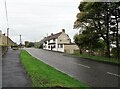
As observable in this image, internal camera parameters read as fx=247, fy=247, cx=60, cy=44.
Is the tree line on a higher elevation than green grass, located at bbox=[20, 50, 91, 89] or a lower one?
higher

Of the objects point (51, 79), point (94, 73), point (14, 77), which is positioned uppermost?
point (14, 77)

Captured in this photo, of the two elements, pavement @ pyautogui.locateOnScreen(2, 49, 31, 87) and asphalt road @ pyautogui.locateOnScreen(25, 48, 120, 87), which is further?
asphalt road @ pyautogui.locateOnScreen(25, 48, 120, 87)

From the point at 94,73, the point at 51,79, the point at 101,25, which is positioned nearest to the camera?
the point at 51,79

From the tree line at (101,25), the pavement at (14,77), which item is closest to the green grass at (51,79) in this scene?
the pavement at (14,77)

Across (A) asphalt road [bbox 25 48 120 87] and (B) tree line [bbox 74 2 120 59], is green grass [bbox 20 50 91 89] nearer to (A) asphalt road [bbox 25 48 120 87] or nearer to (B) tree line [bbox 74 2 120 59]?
(A) asphalt road [bbox 25 48 120 87]

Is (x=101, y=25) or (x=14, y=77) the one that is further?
(x=101, y=25)

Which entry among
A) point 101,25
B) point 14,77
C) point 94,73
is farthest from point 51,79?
point 101,25

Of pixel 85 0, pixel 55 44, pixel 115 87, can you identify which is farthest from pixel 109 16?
pixel 55 44

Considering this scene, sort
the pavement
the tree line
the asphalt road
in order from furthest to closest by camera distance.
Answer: the tree line, the asphalt road, the pavement

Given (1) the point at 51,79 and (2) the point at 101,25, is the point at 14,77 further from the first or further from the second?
(2) the point at 101,25

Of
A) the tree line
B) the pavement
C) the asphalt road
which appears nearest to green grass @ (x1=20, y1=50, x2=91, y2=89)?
the pavement

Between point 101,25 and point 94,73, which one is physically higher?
point 101,25

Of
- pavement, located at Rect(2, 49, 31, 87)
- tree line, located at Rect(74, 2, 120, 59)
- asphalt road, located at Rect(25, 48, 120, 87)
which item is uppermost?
tree line, located at Rect(74, 2, 120, 59)

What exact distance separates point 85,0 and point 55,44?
5255cm
